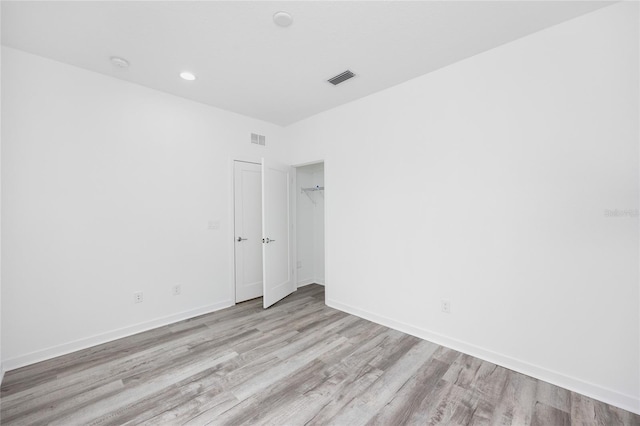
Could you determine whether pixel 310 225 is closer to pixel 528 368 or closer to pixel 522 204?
pixel 522 204

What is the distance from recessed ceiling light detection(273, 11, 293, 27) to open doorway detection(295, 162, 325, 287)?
110 inches

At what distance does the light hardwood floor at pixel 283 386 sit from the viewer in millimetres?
1757

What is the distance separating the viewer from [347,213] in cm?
355

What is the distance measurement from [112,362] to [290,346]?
1.61 metres

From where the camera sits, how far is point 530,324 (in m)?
2.19

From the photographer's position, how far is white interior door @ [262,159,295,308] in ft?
12.1

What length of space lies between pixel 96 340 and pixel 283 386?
2.12m

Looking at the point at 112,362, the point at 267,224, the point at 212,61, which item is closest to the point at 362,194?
the point at 267,224

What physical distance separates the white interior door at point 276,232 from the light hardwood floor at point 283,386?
93 centimetres

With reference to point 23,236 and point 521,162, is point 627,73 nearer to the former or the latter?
point 521,162

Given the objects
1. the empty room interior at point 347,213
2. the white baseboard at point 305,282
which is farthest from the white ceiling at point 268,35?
the white baseboard at point 305,282

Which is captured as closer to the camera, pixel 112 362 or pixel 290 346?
pixel 112 362

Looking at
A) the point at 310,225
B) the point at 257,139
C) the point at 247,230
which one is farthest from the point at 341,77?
the point at 310,225

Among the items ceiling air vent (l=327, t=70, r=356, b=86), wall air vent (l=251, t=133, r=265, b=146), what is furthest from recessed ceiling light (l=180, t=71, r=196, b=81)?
ceiling air vent (l=327, t=70, r=356, b=86)
